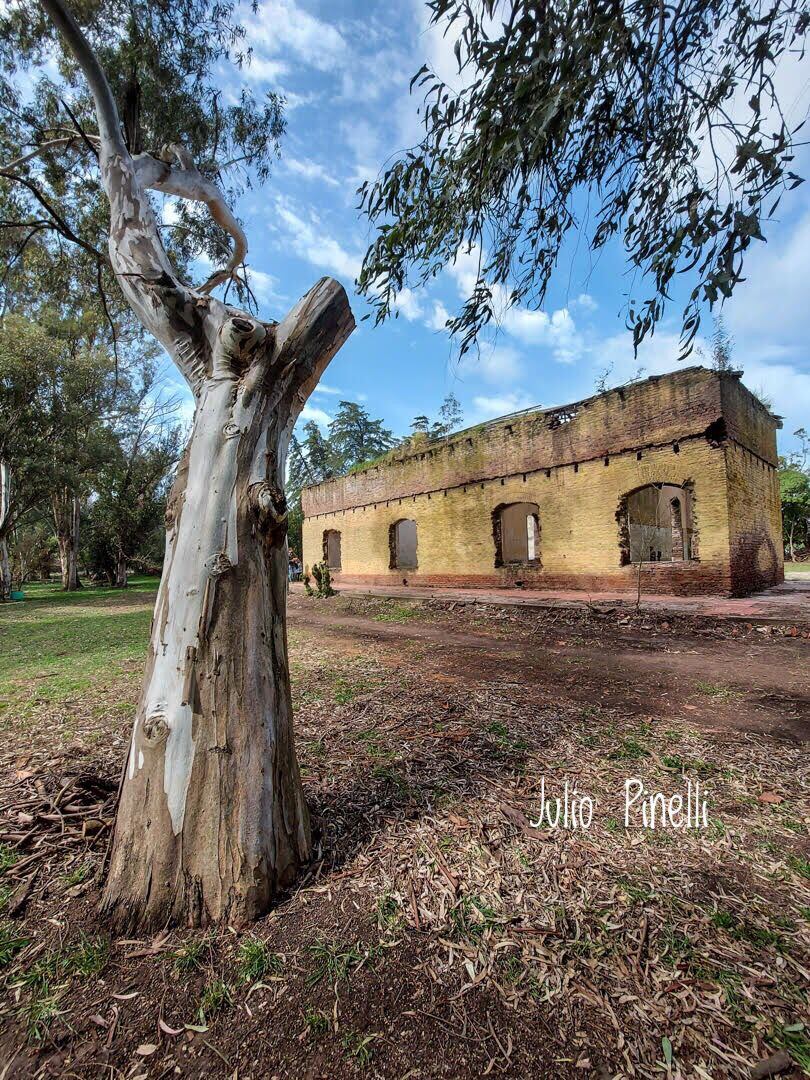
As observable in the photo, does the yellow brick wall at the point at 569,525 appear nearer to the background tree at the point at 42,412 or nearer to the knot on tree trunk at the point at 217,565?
the knot on tree trunk at the point at 217,565

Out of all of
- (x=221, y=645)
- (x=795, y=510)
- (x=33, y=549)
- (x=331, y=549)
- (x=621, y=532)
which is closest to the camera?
(x=221, y=645)

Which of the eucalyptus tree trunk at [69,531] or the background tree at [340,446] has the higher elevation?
the background tree at [340,446]

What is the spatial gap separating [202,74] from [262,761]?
9011mm

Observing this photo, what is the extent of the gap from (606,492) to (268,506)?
10257 millimetres

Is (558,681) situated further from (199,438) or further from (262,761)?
(199,438)

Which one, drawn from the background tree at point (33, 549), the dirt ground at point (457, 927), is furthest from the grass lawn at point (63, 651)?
the background tree at point (33, 549)

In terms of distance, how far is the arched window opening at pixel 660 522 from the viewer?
12304 millimetres

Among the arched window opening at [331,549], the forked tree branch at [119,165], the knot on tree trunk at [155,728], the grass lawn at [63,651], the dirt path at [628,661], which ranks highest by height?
the forked tree branch at [119,165]

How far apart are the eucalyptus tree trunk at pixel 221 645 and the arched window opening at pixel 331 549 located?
18173 millimetres

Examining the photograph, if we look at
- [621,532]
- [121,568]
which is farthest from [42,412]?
[621,532]

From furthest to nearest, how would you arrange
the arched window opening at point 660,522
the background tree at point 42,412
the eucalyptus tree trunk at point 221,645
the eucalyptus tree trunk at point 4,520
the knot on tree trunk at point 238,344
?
the eucalyptus tree trunk at point 4,520 < the background tree at point 42,412 < the arched window opening at point 660,522 < the knot on tree trunk at point 238,344 < the eucalyptus tree trunk at point 221,645

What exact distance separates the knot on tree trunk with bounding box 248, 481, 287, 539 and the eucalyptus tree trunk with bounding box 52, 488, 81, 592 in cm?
2412

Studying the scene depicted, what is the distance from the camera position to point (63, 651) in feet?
22.4

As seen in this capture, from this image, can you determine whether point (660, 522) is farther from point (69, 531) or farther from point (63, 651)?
point (69, 531)
